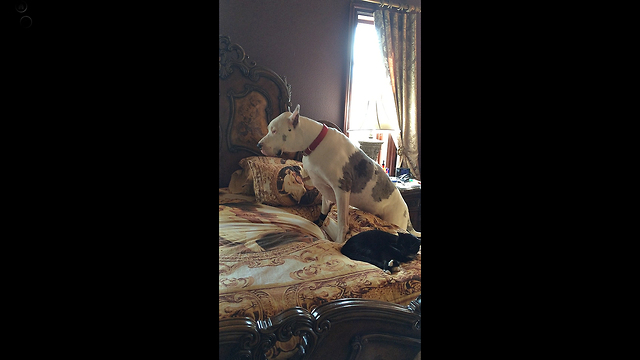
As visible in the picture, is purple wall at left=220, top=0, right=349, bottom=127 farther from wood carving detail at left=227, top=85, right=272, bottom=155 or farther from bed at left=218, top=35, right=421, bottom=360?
bed at left=218, top=35, right=421, bottom=360

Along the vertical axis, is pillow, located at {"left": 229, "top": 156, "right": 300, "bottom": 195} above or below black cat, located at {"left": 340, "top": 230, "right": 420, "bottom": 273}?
above

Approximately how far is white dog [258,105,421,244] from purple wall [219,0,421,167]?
2.39 feet

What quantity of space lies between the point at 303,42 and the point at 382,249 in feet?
4.10

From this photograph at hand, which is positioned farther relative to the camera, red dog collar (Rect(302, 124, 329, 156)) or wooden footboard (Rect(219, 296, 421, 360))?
red dog collar (Rect(302, 124, 329, 156))

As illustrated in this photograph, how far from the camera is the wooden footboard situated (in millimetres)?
597

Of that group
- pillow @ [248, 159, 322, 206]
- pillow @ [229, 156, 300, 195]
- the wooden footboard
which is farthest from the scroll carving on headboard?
the wooden footboard

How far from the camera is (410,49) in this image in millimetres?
2141

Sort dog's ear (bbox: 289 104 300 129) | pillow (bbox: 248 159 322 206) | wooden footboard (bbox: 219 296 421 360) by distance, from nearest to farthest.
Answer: wooden footboard (bbox: 219 296 421 360) → dog's ear (bbox: 289 104 300 129) → pillow (bbox: 248 159 322 206)

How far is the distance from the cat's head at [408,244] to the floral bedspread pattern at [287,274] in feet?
0.09

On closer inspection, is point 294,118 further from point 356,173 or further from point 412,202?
point 412,202

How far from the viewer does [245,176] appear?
1526 millimetres

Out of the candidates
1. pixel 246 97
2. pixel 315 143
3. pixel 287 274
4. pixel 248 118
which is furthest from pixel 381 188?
pixel 246 97

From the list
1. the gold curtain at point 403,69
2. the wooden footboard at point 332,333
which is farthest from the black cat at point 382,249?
the gold curtain at point 403,69
